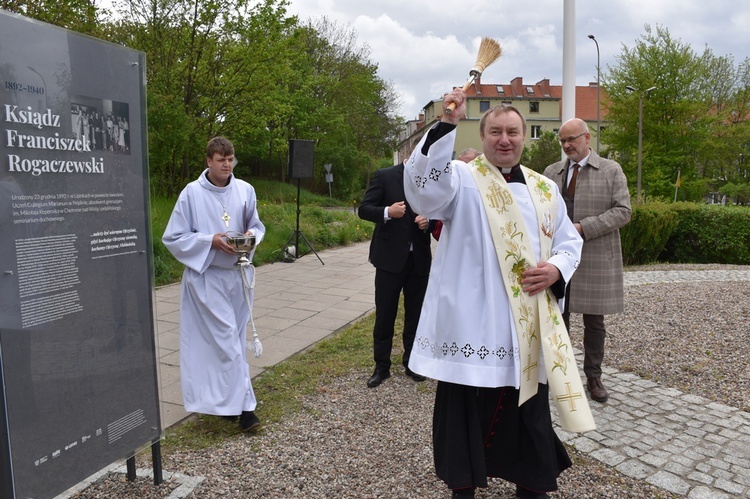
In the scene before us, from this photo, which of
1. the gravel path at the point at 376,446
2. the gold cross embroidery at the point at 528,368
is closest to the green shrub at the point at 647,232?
the gravel path at the point at 376,446

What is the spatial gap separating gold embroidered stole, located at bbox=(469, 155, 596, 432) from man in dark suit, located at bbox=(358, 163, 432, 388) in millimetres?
1948

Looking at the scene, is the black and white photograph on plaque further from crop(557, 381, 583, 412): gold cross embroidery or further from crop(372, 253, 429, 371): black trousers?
crop(372, 253, 429, 371): black trousers

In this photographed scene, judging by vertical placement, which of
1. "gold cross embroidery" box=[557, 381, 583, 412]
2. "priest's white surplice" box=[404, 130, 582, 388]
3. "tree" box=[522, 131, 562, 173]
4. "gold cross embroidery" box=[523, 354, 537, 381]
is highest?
"tree" box=[522, 131, 562, 173]

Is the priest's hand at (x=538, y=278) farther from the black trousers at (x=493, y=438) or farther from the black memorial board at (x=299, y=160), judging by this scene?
the black memorial board at (x=299, y=160)

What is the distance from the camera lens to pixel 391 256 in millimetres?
4887

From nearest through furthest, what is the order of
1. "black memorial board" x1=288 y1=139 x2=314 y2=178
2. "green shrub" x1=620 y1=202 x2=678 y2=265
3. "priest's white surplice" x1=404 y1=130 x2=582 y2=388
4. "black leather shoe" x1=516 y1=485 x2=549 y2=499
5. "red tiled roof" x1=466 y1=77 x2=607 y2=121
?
"priest's white surplice" x1=404 y1=130 x2=582 y2=388 < "black leather shoe" x1=516 y1=485 x2=549 y2=499 < "green shrub" x1=620 y1=202 x2=678 y2=265 < "black memorial board" x1=288 y1=139 x2=314 y2=178 < "red tiled roof" x1=466 y1=77 x2=607 y2=121

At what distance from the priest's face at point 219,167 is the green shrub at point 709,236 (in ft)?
36.8

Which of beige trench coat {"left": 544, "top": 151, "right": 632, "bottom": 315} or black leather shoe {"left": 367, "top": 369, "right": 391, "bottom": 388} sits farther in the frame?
black leather shoe {"left": 367, "top": 369, "right": 391, "bottom": 388}

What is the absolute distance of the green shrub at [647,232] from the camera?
1162cm

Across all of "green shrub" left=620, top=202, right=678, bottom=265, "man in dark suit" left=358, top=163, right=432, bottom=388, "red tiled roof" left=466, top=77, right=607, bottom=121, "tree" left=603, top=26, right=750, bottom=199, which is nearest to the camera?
"man in dark suit" left=358, top=163, right=432, bottom=388

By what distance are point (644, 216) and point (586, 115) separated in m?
62.9

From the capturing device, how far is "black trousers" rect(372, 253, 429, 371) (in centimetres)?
494

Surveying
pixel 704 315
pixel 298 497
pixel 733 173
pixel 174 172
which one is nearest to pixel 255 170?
pixel 174 172

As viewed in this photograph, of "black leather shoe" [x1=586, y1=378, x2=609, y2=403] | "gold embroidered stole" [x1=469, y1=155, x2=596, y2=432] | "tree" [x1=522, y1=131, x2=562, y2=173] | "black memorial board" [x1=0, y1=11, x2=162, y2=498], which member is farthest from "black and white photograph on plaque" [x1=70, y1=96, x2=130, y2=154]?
"tree" [x1=522, y1=131, x2=562, y2=173]
